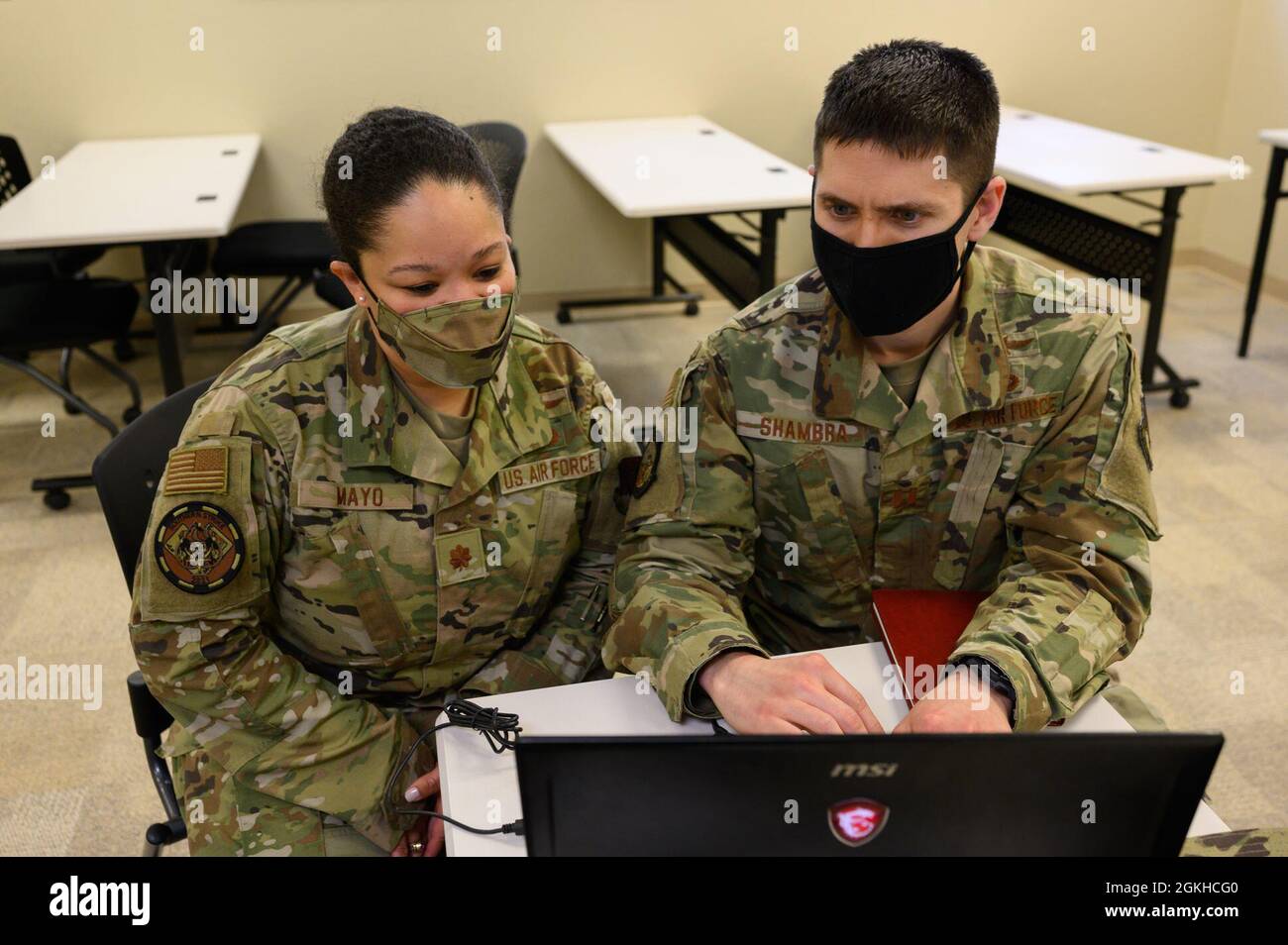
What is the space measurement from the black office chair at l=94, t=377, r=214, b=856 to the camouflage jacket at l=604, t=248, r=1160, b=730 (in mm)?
647

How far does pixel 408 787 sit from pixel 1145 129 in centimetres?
495

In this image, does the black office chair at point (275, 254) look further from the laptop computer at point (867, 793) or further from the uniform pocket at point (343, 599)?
the laptop computer at point (867, 793)

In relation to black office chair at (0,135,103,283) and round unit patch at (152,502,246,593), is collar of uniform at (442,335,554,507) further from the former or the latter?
black office chair at (0,135,103,283)

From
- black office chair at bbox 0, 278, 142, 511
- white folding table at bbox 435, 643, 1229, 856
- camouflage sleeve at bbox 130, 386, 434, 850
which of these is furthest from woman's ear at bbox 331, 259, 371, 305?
black office chair at bbox 0, 278, 142, 511

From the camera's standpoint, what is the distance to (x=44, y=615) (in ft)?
9.39

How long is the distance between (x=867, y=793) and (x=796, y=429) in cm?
82

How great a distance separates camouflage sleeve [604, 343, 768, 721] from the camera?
1296 millimetres

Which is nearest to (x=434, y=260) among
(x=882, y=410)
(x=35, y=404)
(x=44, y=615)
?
(x=882, y=410)

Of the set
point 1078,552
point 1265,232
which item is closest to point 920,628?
point 1078,552

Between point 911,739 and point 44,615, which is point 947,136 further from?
point 44,615

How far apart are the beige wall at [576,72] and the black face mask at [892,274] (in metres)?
3.36

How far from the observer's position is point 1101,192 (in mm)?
3512


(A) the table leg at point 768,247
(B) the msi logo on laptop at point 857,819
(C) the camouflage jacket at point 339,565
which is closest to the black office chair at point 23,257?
(A) the table leg at point 768,247

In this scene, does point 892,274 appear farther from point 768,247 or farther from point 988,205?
point 768,247
